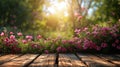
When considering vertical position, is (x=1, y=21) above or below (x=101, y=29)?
above

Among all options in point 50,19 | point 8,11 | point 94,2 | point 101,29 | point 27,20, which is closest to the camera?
point 101,29

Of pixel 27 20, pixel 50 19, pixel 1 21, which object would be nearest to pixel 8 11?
pixel 1 21

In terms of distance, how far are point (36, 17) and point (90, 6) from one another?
249 inches

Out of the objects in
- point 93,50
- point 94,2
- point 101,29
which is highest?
point 94,2

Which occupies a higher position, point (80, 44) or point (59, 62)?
point (80, 44)

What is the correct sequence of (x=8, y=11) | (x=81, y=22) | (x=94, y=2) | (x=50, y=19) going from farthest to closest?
(x=50, y=19), (x=94, y=2), (x=8, y=11), (x=81, y=22)

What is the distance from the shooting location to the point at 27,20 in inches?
1110

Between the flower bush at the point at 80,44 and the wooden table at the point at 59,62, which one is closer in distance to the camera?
the wooden table at the point at 59,62

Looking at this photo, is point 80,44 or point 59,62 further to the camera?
point 80,44

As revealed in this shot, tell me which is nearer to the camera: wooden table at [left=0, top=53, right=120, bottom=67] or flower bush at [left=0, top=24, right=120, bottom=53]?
wooden table at [left=0, top=53, right=120, bottom=67]

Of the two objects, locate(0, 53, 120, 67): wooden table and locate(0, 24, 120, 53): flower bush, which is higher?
locate(0, 24, 120, 53): flower bush

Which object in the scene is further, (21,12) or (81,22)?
(21,12)

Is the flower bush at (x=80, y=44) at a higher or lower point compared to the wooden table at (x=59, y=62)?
higher

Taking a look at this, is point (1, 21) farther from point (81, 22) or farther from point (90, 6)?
point (81, 22)
